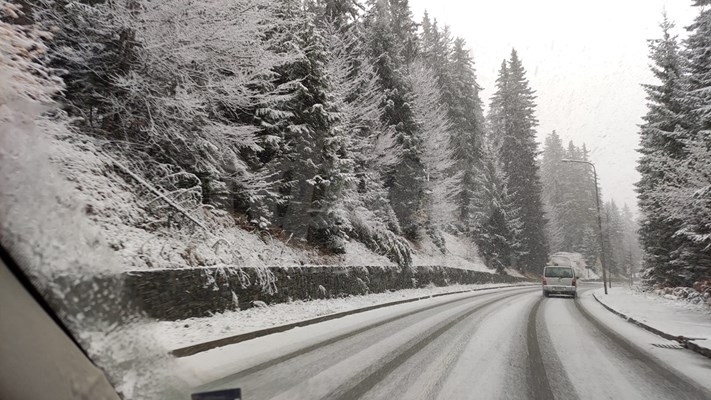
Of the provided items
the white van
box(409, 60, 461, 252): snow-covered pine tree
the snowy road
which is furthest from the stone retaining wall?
box(409, 60, 461, 252): snow-covered pine tree

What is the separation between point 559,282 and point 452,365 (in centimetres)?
2207

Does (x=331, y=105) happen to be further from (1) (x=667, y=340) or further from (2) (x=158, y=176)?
(1) (x=667, y=340)

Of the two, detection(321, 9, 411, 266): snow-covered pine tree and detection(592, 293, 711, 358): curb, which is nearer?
detection(592, 293, 711, 358): curb

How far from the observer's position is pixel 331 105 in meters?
16.8

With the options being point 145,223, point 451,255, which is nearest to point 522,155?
point 451,255

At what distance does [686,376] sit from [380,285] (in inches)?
602

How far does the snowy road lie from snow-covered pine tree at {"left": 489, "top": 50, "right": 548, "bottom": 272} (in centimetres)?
4430

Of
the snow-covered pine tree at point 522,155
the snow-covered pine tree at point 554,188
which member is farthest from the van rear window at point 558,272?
the snow-covered pine tree at point 554,188

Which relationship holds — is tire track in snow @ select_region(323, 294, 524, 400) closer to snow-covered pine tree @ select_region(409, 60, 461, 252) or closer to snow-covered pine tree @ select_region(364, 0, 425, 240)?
snow-covered pine tree @ select_region(364, 0, 425, 240)

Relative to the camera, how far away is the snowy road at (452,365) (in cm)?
511

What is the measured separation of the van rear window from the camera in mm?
26031

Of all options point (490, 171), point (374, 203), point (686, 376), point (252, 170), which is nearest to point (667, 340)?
point (686, 376)

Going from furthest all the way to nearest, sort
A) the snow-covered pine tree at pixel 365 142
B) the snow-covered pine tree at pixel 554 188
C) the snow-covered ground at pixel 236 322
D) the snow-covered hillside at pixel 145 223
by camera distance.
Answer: the snow-covered pine tree at pixel 554 188
the snow-covered pine tree at pixel 365 142
the snow-covered hillside at pixel 145 223
the snow-covered ground at pixel 236 322

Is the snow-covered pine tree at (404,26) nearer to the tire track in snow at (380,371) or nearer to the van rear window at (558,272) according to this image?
the van rear window at (558,272)
